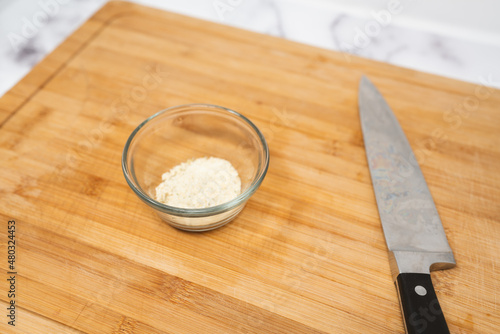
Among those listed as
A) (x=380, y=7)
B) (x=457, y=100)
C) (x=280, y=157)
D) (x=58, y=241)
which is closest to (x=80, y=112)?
(x=58, y=241)

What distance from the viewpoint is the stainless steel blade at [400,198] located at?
0.74m

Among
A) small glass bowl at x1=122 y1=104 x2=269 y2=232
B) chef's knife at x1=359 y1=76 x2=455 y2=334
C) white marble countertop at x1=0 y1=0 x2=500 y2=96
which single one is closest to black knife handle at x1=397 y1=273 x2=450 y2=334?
chef's knife at x1=359 y1=76 x2=455 y2=334

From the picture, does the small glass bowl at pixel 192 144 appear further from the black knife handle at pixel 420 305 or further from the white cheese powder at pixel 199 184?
the black knife handle at pixel 420 305

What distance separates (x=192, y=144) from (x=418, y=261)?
52cm

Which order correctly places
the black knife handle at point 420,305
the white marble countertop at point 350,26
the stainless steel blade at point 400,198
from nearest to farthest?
1. the black knife handle at point 420,305
2. the stainless steel blade at point 400,198
3. the white marble countertop at point 350,26

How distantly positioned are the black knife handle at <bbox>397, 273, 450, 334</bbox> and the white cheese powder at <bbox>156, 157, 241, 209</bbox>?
1.12 feet

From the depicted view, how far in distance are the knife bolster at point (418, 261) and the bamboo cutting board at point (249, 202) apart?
0.06ft

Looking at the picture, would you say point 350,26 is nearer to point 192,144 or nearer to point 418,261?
point 192,144

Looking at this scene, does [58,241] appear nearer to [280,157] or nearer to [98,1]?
[280,157]

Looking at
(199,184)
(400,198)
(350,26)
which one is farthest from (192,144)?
(350,26)

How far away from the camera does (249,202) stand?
2.74 ft

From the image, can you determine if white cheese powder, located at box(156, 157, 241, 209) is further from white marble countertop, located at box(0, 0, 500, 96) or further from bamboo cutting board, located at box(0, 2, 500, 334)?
white marble countertop, located at box(0, 0, 500, 96)

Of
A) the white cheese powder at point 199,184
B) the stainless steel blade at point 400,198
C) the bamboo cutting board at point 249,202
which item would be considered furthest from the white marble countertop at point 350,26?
the white cheese powder at point 199,184

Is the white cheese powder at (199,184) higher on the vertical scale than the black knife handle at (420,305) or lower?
higher
